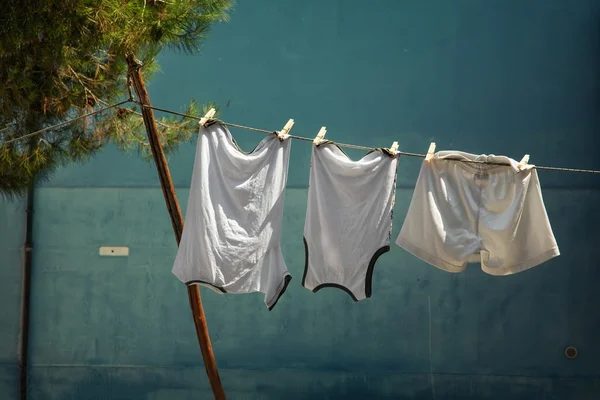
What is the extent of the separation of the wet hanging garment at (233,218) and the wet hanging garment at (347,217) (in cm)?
20

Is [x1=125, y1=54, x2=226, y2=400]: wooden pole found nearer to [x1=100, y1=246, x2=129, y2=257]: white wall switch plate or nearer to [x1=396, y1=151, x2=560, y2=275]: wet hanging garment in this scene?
[x1=396, y1=151, x2=560, y2=275]: wet hanging garment

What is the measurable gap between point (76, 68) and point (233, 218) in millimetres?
1431

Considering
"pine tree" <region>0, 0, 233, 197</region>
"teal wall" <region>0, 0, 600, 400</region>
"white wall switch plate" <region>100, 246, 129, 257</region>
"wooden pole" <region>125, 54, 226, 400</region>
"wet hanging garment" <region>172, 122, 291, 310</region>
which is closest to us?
"pine tree" <region>0, 0, 233, 197</region>

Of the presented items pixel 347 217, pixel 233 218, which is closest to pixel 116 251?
pixel 233 218

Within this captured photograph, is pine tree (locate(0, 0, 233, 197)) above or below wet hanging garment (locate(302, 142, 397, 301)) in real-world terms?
above

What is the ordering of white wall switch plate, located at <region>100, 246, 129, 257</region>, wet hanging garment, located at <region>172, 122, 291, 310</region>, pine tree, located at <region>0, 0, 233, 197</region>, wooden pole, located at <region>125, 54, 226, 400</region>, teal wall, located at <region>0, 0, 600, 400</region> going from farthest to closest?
1. white wall switch plate, located at <region>100, 246, 129, 257</region>
2. teal wall, located at <region>0, 0, 600, 400</region>
3. wooden pole, located at <region>125, 54, 226, 400</region>
4. wet hanging garment, located at <region>172, 122, 291, 310</region>
5. pine tree, located at <region>0, 0, 233, 197</region>

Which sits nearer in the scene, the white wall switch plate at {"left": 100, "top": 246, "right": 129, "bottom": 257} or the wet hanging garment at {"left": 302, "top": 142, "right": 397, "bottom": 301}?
the wet hanging garment at {"left": 302, "top": 142, "right": 397, "bottom": 301}

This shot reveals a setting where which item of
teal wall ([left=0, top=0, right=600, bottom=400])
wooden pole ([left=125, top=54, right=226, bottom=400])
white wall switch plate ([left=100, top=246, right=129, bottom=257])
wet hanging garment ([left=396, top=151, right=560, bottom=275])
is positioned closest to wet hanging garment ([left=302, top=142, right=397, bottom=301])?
wet hanging garment ([left=396, top=151, right=560, bottom=275])

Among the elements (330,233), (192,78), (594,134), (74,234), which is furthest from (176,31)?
(594,134)

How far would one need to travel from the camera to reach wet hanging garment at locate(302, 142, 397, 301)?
4941mm

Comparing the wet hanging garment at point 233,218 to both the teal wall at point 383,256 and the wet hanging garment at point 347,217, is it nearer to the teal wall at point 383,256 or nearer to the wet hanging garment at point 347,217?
the wet hanging garment at point 347,217

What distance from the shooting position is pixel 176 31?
5109mm

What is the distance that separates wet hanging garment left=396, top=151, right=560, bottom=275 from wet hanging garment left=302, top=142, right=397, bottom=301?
191 mm

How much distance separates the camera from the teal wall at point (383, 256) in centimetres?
779
